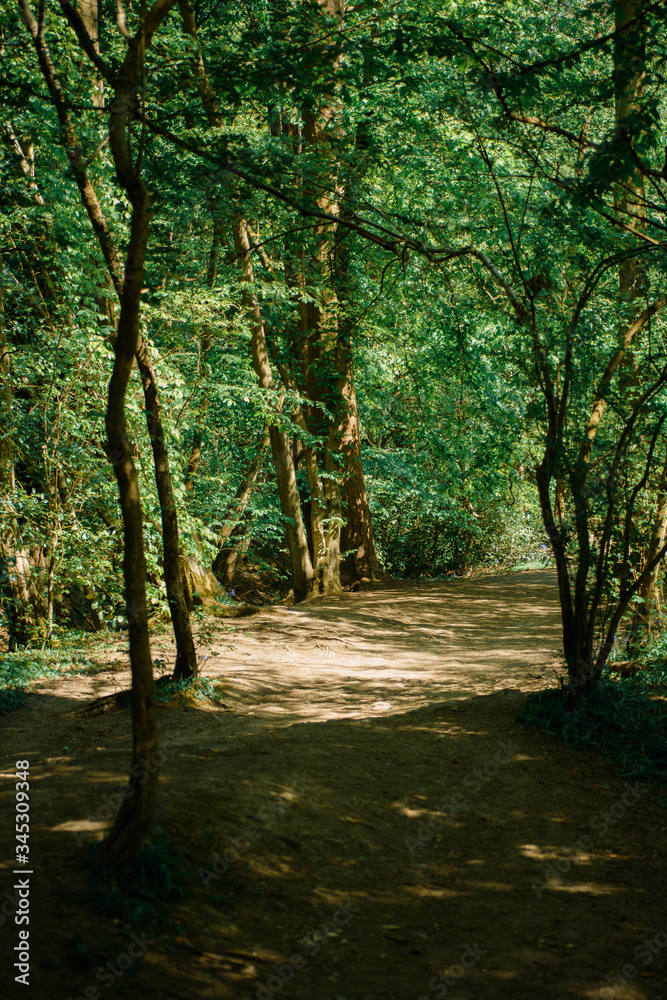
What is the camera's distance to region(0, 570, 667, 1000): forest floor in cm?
306

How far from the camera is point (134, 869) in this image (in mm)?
3342

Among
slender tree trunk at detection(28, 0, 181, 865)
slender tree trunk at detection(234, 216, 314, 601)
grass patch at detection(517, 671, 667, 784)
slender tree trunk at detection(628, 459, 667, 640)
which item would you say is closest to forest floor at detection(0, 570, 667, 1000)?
grass patch at detection(517, 671, 667, 784)

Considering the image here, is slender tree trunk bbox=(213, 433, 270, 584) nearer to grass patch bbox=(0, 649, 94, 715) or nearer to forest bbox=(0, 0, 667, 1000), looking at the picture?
forest bbox=(0, 0, 667, 1000)

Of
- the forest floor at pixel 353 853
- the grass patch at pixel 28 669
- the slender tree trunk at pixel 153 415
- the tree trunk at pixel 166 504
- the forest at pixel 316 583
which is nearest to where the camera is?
the forest floor at pixel 353 853

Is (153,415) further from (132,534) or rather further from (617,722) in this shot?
(617,722)

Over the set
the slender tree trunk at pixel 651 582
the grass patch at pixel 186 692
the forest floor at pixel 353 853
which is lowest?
the forest floor at pixel 353 853

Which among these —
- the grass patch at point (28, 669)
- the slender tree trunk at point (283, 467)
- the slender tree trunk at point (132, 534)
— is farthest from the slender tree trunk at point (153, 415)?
the slender tree trunk at point (283, 467)

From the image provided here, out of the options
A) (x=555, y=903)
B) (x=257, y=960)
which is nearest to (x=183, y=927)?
(x=257, y=960)

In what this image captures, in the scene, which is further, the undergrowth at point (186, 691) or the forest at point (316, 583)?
the undergrowth at point (186, 691)

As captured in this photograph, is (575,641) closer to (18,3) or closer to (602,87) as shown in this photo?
(602,87)

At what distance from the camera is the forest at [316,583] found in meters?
3.40

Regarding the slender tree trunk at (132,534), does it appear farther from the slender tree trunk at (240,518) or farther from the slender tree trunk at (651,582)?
the slender tree trunk at (240,518)

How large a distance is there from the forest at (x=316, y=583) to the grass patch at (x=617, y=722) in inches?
1.1

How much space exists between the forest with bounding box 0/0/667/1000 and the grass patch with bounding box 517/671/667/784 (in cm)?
3
